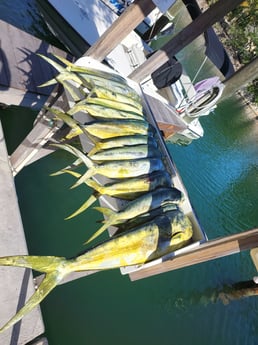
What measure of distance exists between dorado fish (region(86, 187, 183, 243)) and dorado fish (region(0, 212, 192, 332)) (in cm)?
14

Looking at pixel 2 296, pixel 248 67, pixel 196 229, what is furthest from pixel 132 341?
pixel 248 67

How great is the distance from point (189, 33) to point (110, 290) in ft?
12.5

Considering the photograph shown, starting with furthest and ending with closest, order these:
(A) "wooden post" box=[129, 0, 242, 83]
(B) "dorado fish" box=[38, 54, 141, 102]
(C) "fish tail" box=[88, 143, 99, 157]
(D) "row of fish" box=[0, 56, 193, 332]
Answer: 1. (A) "wooden post" box=[129, 0, 242, 83]
2. (B) "dorado fish" box=[38, 54, 141, 102]
3. (C) "fish tail" box=[88, 143, 99, 157]
4. (D) "row of fish" box=[0, 56, 193, 332]

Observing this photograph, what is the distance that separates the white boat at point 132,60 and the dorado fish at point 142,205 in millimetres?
3579

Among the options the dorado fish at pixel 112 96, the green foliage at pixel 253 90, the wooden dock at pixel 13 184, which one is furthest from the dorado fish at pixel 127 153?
the green foliage at pixel 253 90

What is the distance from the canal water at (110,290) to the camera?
14.7 feet

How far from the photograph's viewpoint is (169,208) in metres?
2.76

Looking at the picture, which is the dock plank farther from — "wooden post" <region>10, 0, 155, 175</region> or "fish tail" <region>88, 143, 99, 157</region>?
"fish tail" <region>88, 143, 99, 157</region>

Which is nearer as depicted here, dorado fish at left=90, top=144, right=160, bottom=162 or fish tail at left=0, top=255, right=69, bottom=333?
fish tail at left=0, top=255, right=69, bottom=333

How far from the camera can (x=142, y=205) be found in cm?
268

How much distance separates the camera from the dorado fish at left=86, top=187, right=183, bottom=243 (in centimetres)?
252

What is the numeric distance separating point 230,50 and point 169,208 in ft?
57.1

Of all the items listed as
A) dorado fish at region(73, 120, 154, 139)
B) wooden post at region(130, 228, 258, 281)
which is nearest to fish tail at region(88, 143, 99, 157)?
dorado fish at region(73, 120, 154, 139)

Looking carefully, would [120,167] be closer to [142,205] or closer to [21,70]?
[142,205]
